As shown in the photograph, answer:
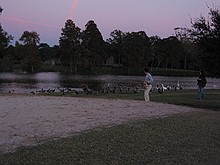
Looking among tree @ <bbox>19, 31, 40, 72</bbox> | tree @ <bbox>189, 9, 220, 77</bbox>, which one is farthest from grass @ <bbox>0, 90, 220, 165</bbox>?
tree @ <bbox>19, 31, 40, 72</bbox>

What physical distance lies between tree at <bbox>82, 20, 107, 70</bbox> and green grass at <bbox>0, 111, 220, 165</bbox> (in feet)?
275

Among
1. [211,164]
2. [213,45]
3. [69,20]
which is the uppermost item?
[69,20]

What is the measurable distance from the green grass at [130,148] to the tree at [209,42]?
10.2 m

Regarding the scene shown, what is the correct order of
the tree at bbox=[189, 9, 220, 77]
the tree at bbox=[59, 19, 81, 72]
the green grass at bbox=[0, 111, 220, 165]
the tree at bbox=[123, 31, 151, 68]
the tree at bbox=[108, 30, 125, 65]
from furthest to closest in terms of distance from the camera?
the tree at bbox=[108, 30, 125, 65] → the tree at bbox=[123, 31, 151, 68] → the tree at bbox=[59, 19, 81, 72] → the tree at bbox=[189, 9, 220, 77] → the green grass at bbox=[0, 111, 220, 165]

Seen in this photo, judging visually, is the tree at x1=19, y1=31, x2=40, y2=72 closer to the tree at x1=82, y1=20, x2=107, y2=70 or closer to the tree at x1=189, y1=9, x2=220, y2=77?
the tree at x1=82, y1=20, x2=107, y2=70

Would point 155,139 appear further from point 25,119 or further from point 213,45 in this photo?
point 213,45

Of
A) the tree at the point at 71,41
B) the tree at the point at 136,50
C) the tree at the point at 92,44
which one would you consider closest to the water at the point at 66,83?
the tree at the point at 92,44

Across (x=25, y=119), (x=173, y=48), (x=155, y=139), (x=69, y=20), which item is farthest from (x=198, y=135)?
(x=173, y=48)

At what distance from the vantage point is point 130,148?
289 inches

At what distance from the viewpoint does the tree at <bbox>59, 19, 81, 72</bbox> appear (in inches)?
3738

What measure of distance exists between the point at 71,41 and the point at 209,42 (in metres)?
78.5

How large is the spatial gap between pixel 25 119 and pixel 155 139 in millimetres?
5528

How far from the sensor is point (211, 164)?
646 cm

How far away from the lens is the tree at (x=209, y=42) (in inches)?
761
